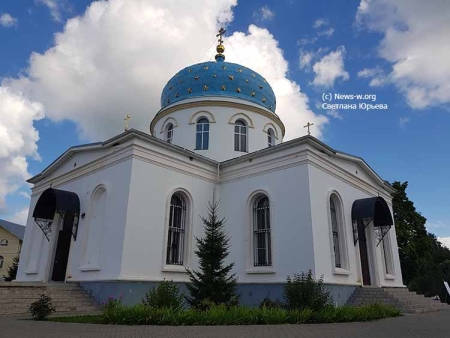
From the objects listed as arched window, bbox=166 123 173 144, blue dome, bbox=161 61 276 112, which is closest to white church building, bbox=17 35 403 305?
arched window, bbox=166 123 173 144

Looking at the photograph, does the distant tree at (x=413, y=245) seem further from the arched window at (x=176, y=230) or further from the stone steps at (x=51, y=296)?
the stone steps at (x=51, y=296)

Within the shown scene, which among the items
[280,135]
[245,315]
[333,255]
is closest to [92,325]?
[245,315]

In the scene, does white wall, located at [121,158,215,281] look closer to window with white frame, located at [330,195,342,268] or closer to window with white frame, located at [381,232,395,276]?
window with white frame, located at [330,195,342,268]

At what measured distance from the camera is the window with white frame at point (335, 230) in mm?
13938

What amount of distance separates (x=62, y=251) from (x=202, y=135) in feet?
26.9

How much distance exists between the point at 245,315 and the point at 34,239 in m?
11.8

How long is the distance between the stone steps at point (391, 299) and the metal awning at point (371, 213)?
6.54 ft

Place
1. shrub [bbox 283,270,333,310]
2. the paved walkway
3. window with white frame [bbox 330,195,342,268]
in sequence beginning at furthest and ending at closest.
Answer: window with white frame [bbox 330,195,342,268]
shrub [bbox 283,270,333,310]
the paved walkway

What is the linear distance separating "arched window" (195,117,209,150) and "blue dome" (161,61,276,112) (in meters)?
1.39

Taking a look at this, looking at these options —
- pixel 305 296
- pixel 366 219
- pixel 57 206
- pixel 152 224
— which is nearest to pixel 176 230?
pixel 152 224

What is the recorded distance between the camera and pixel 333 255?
13.0 meters

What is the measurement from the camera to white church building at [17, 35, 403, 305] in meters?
12.4

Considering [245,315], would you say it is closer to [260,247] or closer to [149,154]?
[260,247]

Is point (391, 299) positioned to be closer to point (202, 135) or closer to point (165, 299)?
point (165, 299)
